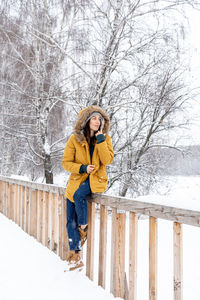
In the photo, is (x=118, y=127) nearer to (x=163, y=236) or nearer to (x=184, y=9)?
(x=184, y=9)

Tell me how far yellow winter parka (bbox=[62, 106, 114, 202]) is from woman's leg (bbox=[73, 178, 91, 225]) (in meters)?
0.05

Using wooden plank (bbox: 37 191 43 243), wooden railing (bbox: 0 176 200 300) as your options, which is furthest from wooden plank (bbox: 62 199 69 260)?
wooden plank (bbox: 37 191 43 243)

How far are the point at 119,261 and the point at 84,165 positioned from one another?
2.85 feet

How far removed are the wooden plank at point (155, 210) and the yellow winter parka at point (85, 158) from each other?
0.17 m

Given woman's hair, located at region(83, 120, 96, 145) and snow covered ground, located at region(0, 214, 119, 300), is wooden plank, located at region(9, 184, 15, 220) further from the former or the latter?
woman's hair, located at region(83, 120, 96, 145)

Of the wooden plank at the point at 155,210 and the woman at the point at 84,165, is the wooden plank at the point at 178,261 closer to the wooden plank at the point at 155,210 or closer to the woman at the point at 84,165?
the wooden plank at the point at 155,210

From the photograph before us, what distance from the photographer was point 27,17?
6957 mm

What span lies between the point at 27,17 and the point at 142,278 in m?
6.40

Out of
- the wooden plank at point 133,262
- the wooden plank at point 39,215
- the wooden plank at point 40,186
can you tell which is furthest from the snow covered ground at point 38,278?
the wooden plank at point 40,186

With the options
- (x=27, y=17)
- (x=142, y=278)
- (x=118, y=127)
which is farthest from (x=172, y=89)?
(x=142, y=278)

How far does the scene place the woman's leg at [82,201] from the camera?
2611 millimetres

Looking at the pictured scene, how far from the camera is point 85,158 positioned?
105 inches

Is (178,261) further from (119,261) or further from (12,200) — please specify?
(12,200)

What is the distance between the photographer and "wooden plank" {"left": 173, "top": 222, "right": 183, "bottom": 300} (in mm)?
1777
